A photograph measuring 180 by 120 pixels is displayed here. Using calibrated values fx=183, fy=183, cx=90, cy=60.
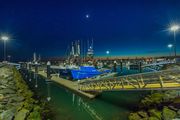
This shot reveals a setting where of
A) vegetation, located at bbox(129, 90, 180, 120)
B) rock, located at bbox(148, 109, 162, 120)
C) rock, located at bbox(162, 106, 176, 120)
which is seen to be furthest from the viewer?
rock, located at bbox(148, 109, 162, 120)

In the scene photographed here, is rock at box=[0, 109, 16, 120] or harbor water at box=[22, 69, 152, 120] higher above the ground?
rock at box=[0, 109, 16, 120]

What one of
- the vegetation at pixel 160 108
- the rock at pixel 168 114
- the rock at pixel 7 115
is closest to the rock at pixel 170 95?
the vegetation at pixel 160 108

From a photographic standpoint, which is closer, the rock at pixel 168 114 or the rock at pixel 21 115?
the rock at pixel 168 114

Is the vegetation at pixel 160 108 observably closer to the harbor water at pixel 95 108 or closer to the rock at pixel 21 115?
the harbor water at pixel 95 108

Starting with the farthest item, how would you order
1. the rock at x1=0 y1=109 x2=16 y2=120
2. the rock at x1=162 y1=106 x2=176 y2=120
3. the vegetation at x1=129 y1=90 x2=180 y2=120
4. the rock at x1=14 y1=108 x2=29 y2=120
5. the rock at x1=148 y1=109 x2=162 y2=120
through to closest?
the rock at x1=14 y1=108 x2=29 y2=120
the rock at x1=0 y1=109 x2=16 y2=120
the rock at x1=148 y1=109 x2=162 y2=120
the vegetation at x1=129 y1=90 x2=180 y2=120
the rock at x1=162 y1=106 x2=176 y2=120

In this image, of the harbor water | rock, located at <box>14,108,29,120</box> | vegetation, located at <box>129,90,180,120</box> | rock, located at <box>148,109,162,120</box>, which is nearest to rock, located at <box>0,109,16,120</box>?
rock, located at <box>14,108,29,120</box>

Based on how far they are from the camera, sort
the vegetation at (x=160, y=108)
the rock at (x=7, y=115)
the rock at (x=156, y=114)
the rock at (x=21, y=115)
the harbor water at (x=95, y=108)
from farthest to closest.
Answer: the harbor water at (x=95, y=108), the rock at (x=21, y=115), the rock at (x=7, y=115), the rock at (x=156, y=114), the vegetation at (x=160, y=108)

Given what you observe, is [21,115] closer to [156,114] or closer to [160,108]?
[156,114]

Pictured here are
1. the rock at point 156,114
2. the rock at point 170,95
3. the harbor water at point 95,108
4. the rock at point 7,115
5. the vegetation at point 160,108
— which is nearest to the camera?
the vegetation at point 160,108

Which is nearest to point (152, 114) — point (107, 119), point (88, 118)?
point (107, 119)

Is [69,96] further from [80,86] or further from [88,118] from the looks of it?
[88,118]

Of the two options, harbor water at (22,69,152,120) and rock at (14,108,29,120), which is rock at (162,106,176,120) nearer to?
harbor water at (22,69,152,120)
